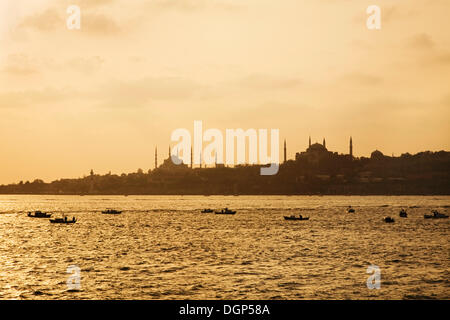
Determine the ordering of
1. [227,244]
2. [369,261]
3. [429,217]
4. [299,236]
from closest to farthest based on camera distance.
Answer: [369,261] < [227,244] < [299,236] < [429,217]

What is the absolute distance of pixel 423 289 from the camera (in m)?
44.5

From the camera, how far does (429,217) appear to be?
171 meters

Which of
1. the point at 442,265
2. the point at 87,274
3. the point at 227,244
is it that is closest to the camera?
the point at 87,274

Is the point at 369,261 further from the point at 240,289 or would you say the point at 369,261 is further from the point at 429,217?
the point at 429,217

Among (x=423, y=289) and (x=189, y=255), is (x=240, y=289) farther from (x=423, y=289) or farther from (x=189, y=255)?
(x=189, y=255)

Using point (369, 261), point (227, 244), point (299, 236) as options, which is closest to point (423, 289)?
point (369, 261)

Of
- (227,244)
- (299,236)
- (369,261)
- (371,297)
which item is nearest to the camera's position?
(371,297)

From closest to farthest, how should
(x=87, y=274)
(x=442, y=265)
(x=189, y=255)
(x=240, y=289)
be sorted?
(x=240, y=289)
(x=87, y=274)
(x=442, y=265)
(x=189, y=255)

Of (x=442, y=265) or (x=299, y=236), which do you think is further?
(x=299, y=236)
